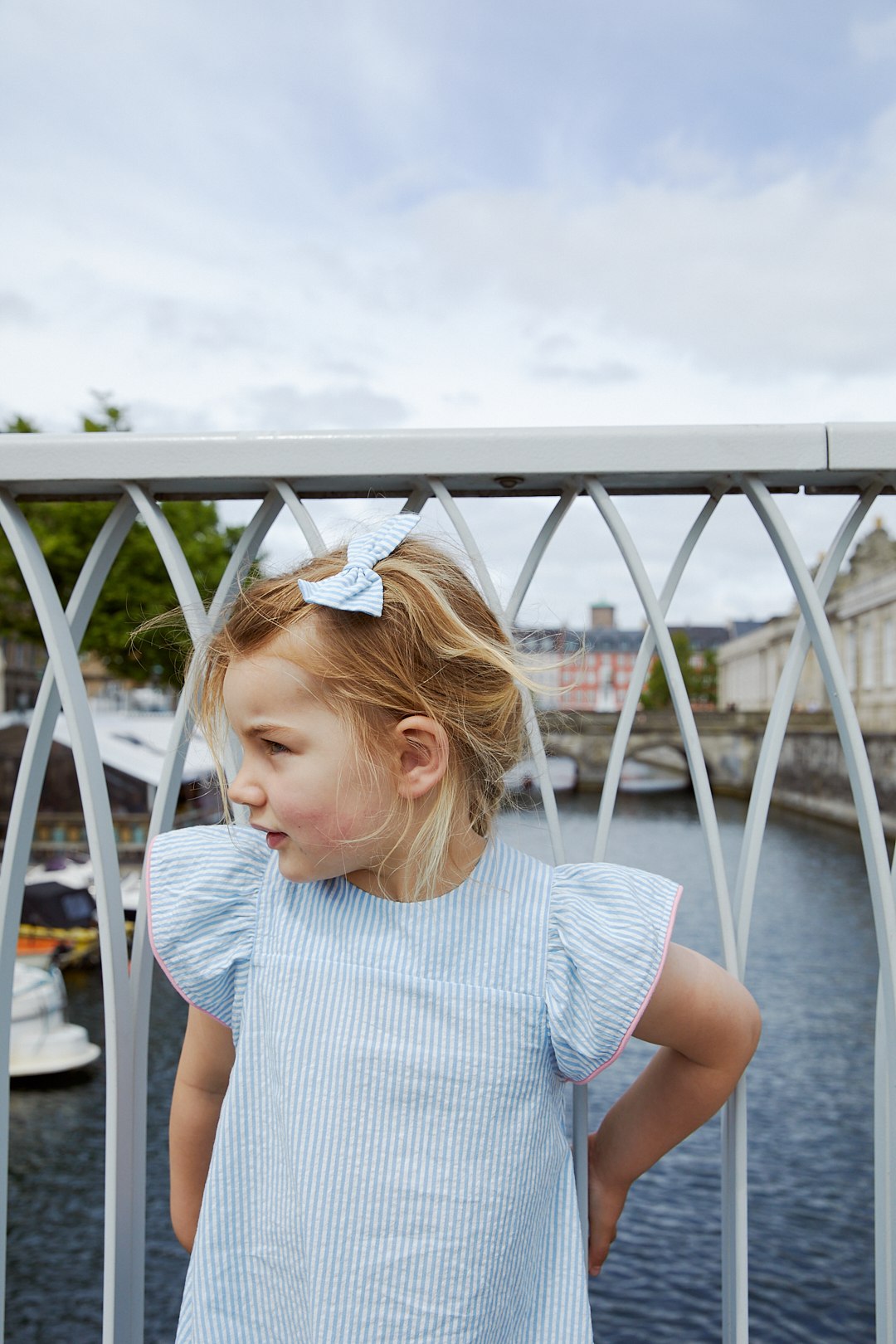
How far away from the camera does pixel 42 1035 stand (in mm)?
13609

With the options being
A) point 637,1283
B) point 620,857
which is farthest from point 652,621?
point 620,857

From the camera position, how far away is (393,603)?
773 mm

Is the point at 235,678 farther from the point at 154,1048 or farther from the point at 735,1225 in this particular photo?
the point at 154,1048

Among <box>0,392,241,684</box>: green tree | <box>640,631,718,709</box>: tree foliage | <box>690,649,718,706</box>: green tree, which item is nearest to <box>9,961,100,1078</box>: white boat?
<box>0,392,241,684</box>: green tree

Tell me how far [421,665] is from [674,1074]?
37 cm

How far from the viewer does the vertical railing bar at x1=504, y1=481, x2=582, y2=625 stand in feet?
2.99

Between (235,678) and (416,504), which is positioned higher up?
(416,504)

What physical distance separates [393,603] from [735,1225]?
0.57 metres

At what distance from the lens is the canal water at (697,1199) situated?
32.4 feet

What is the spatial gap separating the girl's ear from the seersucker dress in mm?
79

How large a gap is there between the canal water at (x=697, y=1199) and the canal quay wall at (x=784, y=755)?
1088 cm

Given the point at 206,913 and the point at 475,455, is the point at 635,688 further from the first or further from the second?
the point at 206,913

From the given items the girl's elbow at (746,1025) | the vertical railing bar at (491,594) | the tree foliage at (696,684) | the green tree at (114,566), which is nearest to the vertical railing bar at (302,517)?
the vertical railing bar at (491,594)

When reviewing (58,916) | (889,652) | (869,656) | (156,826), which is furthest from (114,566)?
(869,656)
